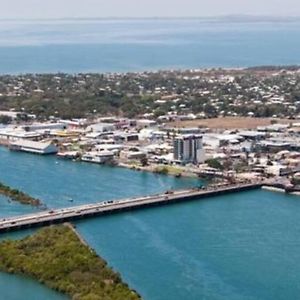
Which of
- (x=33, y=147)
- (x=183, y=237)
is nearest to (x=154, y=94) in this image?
(x=33, y=147)

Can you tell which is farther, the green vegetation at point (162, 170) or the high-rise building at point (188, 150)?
the high-rise building at point (188, 150)

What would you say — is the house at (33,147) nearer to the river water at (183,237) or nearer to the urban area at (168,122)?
the urban area at (168,122)

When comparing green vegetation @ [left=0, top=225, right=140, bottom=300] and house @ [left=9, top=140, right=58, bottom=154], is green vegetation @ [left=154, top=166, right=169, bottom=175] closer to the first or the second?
house @ [left=9, top=140, right=58, bottom=154]

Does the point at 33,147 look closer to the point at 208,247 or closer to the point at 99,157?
the point at 99,157

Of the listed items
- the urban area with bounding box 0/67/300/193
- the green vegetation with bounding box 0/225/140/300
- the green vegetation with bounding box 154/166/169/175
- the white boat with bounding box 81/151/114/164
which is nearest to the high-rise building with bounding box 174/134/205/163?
Answer: the urban area with bounding box 0/67/300/193

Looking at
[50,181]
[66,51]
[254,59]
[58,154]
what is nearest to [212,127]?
[58,154]

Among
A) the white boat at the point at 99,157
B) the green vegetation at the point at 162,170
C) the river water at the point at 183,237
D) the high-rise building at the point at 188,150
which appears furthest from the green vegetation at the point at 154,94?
the river water at the point at 183,237

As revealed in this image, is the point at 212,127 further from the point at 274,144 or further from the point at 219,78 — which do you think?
the point at 219,78
